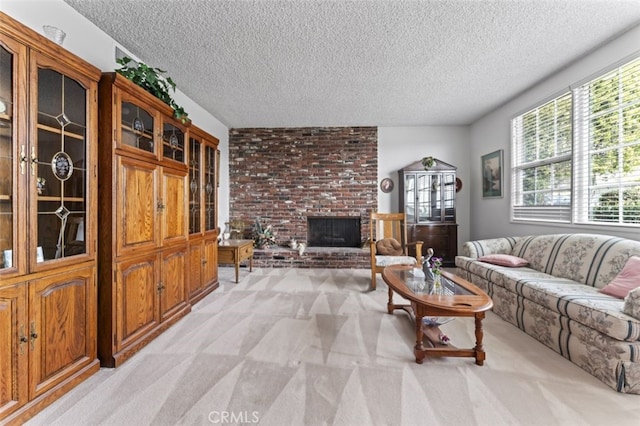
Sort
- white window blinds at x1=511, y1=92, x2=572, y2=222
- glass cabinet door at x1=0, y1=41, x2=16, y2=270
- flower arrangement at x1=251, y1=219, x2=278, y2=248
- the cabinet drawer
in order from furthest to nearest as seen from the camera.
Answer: flower arrangement at x1=251, y1=219, x2=278, y2=248 → the cabinet drawer → white window blinds at x1=511, y1=92, x2=572, y2=222 → glass cabinet door at x1=0, y1=41, x2=16, y2=270

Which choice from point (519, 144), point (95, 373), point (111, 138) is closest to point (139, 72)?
point (111, 138)

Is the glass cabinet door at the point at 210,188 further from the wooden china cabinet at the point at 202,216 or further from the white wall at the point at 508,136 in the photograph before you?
the white wall at the point at 508,136

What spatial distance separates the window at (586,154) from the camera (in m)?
2.39

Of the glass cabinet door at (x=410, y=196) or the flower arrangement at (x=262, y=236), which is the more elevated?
the glass cabinet door at (x=410, y=196)

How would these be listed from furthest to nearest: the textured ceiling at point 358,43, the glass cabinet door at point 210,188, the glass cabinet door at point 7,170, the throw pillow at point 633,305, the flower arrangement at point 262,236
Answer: the flower arrangement at point 262,236 → the glass cabinet door at point 210,188 → the textured ceiling at point 358,43 → the throw pillow at point 633,305 → the glass cabinet door at point 7,170

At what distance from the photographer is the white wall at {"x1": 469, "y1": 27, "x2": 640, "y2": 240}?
245cm

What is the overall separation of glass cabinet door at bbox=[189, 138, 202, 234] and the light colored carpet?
3.60 ft

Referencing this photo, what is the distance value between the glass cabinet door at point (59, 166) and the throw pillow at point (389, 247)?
3.51 m

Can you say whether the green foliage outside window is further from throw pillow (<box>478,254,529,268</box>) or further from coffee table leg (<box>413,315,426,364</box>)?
coffee table leg (<box>413,315,426,364</box>)

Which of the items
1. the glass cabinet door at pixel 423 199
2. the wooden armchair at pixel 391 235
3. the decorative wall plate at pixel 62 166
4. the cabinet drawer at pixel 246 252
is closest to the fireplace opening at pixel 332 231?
the wooden armchair at pixel 391 235

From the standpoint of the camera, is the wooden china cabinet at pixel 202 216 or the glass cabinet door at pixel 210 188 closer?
the wooden china cabinet at pixel 202 216

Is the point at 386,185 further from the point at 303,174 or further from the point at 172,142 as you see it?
the point at 172,142

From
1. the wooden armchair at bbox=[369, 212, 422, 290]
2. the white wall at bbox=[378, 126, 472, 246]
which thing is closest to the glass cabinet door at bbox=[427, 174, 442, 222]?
the white wall at bbox=[378, 126, 472, 246]

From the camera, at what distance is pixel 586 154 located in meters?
2.79
